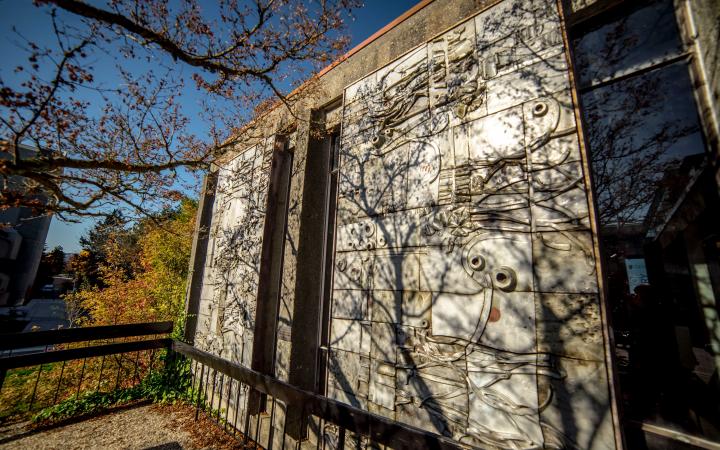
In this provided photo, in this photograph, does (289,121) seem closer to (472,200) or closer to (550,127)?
(472,200)

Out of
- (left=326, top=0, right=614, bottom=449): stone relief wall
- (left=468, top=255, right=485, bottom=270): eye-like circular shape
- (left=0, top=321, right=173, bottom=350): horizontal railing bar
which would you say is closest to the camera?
(left=326, top=0, right=614, bottom=449): stone relief wall

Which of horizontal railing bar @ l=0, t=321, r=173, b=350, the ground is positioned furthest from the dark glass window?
horizontal railing bar @ l=0, t=321, r=173, b=350

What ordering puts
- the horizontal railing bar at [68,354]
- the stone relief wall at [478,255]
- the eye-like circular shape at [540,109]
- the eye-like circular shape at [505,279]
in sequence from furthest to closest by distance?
the horizontal railing bar at [68,354], the eye-like circular shape at [540,109], the eye-like circular shape at [505,279], the stone relief wall at [478,255]

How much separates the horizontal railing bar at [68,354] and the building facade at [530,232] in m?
3.12

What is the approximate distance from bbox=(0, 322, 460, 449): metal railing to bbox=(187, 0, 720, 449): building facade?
23cm

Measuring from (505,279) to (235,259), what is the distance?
5813 millimetres

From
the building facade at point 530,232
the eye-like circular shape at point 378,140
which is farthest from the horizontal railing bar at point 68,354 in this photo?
the eye-like circular shape at point 378,140

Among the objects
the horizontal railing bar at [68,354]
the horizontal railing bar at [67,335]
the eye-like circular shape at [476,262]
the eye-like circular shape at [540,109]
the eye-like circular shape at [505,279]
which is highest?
the eye-like circular shape at [540,109]

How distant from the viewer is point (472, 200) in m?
2.90

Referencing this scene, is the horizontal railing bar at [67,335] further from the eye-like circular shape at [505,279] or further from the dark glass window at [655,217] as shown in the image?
the dark glass window at [655,217]

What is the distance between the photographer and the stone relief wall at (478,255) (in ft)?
7.23

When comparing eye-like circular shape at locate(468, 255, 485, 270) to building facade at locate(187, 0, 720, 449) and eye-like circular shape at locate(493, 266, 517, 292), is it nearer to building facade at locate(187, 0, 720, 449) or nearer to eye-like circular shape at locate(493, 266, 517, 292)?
building facade at locate(187, 0, 720, 449)

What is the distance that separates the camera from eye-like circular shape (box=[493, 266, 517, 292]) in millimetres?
2484

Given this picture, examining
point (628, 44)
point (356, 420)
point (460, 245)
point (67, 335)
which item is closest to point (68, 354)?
point (67, 335)
